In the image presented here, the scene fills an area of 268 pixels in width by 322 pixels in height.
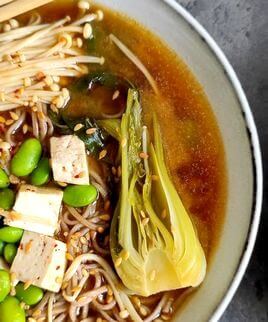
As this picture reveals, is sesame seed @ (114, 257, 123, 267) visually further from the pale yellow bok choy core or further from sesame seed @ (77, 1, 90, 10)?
sesame seed @ (77, 1, 90, 10)

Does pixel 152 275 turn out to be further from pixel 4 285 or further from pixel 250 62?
pixel 250 62

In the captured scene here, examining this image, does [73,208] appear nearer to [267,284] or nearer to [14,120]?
[14,120]

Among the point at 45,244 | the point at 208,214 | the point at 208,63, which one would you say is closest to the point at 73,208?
the point at 45,244

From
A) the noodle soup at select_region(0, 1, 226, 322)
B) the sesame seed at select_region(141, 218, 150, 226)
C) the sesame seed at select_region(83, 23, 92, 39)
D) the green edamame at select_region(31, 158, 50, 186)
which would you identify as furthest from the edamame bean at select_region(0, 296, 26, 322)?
the sesame seed at select_region(83, 23, 92, 39)

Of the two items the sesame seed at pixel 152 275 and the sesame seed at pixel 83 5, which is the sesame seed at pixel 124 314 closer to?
the sesame seed at pixel 152 275

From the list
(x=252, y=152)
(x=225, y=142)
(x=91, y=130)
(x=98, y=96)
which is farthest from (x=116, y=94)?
(x=252, y=152)

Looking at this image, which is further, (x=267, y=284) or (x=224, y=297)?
(x=267, y=284)
